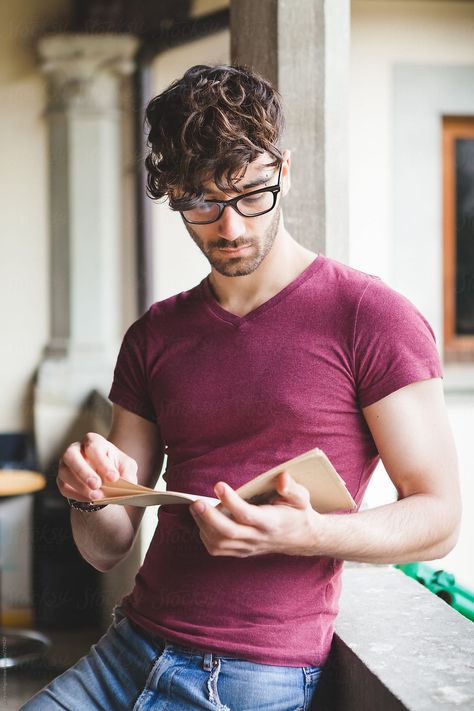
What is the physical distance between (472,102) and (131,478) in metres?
3.69

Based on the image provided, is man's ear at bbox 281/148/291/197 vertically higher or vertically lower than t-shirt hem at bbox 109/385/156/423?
higher

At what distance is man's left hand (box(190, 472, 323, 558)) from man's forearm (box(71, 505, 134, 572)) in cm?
43

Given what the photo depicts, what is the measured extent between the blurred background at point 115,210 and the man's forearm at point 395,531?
295 cm

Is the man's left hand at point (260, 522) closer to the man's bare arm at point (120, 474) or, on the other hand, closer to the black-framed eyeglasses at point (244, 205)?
the man's bare arm at point (120, 474)

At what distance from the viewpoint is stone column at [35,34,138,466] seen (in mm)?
4715

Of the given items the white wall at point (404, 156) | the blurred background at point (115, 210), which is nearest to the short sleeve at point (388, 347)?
the blurred background at point (115, 210)

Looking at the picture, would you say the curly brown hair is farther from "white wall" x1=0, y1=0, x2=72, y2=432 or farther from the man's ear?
"white wall" x1=0, y1=0, x2=72, y2=432

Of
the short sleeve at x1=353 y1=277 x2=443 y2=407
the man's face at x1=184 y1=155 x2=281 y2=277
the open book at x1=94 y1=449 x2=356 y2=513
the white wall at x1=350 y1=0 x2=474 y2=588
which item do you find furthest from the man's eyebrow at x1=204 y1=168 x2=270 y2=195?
the white wall at x1=350 y1=0 x2=474 y2=588

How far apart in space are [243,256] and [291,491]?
0.46 metres

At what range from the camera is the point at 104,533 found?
63.7 inches

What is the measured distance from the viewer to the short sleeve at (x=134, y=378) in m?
1.66

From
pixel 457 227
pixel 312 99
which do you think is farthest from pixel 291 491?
pixel 457 227

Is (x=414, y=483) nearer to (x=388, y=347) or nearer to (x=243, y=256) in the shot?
(x=388, y=347)

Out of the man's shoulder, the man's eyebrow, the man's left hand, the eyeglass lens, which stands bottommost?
the man's left hand
